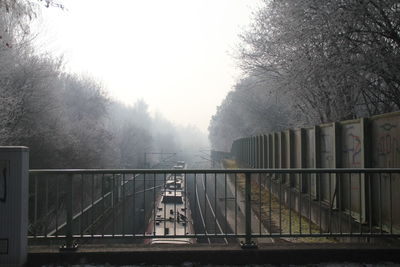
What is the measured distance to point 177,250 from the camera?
5332mm

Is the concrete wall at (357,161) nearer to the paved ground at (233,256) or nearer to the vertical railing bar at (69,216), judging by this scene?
the paved ground at (233,256)

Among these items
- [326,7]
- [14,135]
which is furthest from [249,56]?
[14,135]

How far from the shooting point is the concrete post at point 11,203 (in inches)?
187

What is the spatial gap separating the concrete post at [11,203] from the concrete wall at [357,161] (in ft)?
14.1

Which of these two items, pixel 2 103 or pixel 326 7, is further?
pixel 2 103

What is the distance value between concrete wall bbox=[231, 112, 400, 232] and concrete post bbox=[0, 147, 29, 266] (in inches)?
170

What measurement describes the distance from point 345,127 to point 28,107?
66.8 ft

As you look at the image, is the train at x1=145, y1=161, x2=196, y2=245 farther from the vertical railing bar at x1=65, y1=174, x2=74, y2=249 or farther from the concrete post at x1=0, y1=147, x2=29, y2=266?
the concrete post at x1=0, y1=147, x2=29, y2=266

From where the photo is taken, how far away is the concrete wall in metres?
6.81

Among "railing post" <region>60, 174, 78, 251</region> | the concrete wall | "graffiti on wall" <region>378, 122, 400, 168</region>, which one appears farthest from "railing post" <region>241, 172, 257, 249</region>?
"graffiti on wall" <region>378, 122, 400, 168</region>

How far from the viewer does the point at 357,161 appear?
8.55 m

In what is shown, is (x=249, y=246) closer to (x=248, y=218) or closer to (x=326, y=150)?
(x=248, y=218)

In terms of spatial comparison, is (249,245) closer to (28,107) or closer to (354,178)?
(354,178)

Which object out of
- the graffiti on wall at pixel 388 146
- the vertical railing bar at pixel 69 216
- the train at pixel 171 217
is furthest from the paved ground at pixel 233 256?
the graffiti on wall at pixel 388 146
